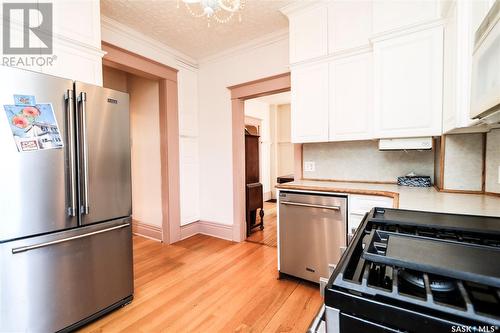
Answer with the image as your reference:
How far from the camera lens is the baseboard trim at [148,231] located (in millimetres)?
3583

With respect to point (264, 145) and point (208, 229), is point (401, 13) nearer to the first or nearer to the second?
point (208, 229)

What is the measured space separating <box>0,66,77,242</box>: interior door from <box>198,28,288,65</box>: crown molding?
90.3 inches

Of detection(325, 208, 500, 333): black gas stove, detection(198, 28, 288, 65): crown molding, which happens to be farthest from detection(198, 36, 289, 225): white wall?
detection(325, 208, 500, 333): black gas stove

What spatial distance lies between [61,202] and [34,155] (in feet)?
1.11

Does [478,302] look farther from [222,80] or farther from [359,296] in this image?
[222,80]

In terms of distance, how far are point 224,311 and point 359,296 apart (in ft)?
5.67

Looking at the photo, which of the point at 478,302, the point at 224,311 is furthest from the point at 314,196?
the point at 478,302

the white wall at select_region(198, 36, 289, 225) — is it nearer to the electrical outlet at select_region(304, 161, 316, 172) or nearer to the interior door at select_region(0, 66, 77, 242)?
the electrical outlet at select_region(304, 161, 316, 172)

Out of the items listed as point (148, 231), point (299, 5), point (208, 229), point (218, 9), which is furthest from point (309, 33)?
point (148, 231)

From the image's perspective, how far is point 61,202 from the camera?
1.57 metres

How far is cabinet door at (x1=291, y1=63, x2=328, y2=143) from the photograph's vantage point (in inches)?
92.5

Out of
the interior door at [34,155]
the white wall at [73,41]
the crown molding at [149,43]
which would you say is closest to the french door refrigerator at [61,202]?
the interior door at [34,155]

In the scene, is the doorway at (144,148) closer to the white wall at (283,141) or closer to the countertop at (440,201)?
the countertop at (440,201)

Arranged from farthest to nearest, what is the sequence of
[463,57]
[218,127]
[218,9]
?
[218,127], [218,9], [463,57]
